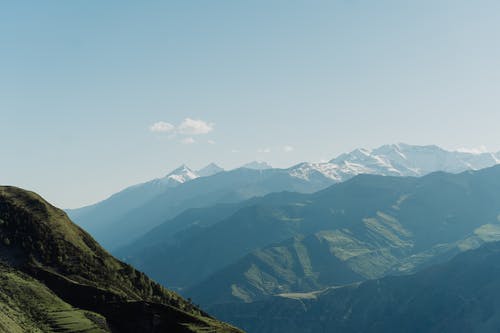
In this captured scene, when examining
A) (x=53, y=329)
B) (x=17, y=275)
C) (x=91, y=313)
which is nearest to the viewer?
(x=53, y=329)

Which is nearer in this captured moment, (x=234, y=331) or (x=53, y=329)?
(x=53, y=329)

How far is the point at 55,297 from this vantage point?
19525 centimetres

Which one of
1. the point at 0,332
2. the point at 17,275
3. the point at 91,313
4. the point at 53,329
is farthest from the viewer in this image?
the point at 17,275

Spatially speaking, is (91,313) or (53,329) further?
(91,313)

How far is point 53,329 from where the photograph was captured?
175 meters

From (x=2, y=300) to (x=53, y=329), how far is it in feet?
67.6

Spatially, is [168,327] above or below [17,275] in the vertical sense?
below

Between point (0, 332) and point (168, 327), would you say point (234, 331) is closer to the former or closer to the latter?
point (168, 327)

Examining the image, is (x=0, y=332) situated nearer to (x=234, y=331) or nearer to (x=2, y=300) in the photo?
(x=2, y=300)

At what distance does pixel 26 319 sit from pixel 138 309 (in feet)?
111

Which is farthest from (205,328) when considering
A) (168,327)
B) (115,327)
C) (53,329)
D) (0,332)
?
(0,332)

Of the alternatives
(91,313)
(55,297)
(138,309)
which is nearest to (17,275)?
(55,297)

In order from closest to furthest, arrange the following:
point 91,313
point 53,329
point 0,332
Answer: point 0,332
point 53,329
point 91,313

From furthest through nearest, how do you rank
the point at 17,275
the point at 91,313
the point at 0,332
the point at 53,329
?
the point at 17,275
the point at 91,313
the point at 53,329
the point at 0,332
